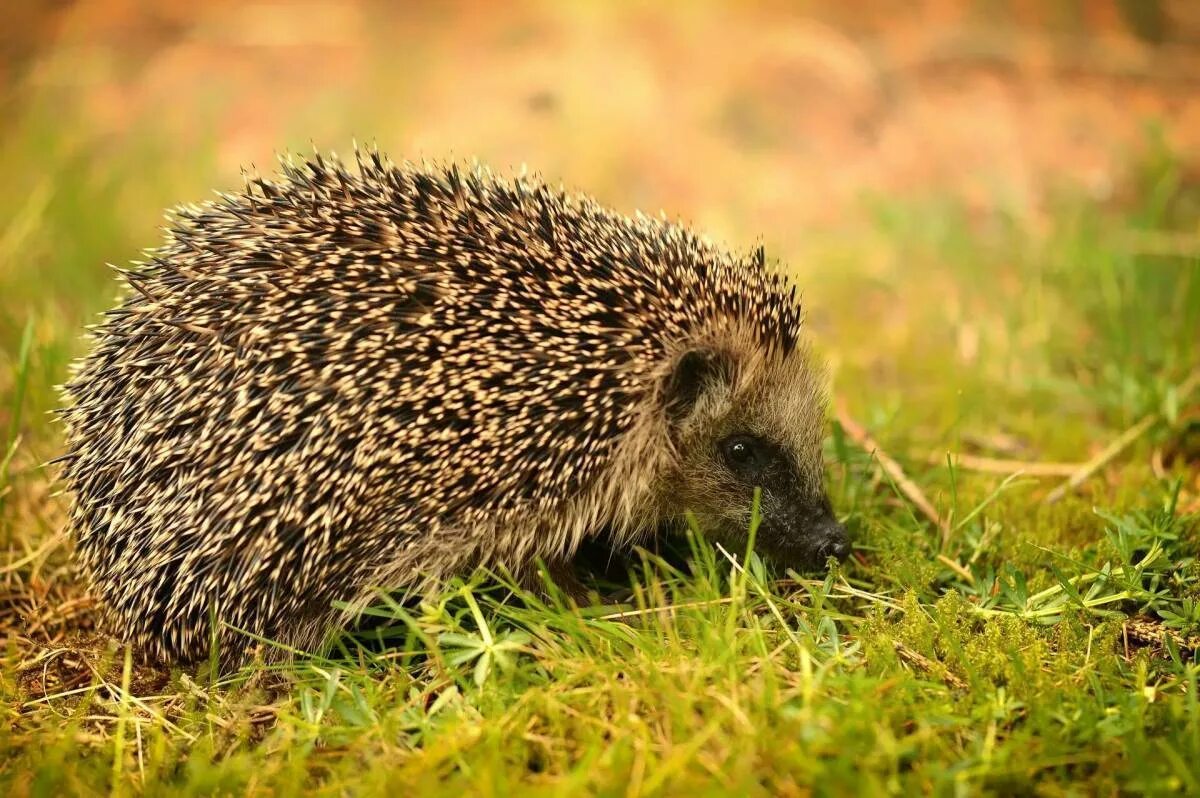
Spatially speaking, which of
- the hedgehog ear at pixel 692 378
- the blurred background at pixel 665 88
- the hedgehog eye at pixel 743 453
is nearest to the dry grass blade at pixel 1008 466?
the hedgehog eye at pixel 743 453

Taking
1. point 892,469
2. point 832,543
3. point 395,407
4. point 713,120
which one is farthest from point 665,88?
point 395,407

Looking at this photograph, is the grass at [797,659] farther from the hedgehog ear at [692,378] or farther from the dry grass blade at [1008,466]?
the hedgehog ear at [692,378]

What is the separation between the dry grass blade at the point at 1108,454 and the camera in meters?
4.81

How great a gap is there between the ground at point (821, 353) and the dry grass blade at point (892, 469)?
33 millimetres

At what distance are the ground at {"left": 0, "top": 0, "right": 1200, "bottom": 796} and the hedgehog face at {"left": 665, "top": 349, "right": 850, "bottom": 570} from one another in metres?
0.23

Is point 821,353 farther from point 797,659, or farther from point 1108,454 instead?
point 797,659

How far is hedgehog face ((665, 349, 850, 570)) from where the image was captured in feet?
13.6

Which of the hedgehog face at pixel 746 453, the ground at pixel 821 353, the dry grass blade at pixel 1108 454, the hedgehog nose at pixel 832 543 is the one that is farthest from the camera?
the dry grass blade at pixel 1108 454

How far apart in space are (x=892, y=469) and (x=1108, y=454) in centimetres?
116

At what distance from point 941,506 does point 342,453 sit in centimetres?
266

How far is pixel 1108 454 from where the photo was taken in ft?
16.5

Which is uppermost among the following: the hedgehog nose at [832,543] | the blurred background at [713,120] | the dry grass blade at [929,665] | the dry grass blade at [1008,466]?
the blurred background at [713,120]

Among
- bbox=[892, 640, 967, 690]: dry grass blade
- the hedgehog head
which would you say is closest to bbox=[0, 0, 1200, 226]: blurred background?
the hedgehog head

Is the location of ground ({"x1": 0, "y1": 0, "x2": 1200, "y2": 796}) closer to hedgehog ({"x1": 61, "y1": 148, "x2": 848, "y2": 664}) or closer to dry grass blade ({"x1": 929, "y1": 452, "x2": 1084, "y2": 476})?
dry grass blade ({"x1": 929, "y1": 452, "x2": 1084, "y2": 476})
